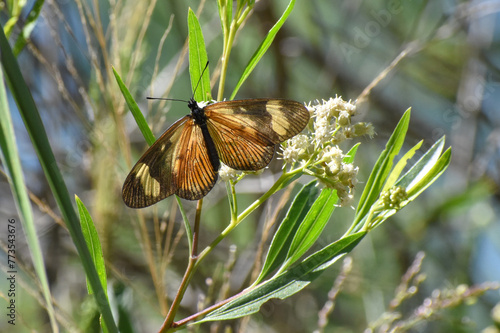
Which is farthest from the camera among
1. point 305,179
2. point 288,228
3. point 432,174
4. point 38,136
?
point 305,179

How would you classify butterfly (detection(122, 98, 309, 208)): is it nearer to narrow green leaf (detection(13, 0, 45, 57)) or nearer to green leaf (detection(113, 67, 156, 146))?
green leaf (detection(113, 67, 156, 146))

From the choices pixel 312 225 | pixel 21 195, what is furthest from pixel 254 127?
pixel 21 195

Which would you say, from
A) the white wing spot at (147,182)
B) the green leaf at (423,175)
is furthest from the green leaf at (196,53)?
the green leaf at (423,175)

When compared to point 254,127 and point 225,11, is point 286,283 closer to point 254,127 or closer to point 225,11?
point 254,127

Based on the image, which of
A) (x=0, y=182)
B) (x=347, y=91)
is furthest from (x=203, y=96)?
(x=347, y=91)

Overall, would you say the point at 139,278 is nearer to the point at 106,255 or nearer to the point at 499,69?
the point at 106,255
